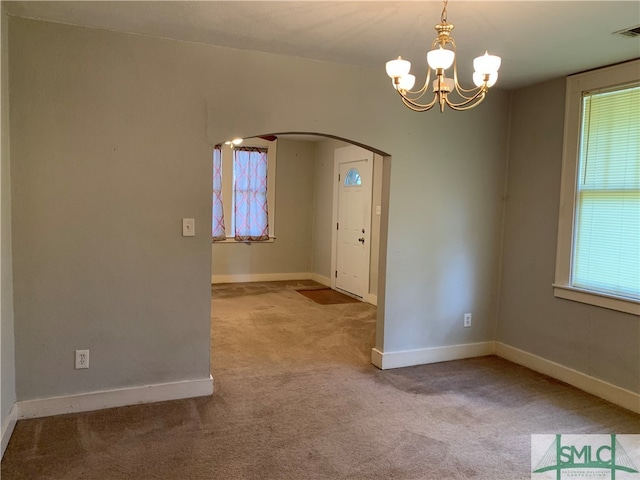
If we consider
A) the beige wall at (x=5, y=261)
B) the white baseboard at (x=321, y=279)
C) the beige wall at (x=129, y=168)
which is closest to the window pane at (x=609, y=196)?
the beige wall at (x=129, y=168)

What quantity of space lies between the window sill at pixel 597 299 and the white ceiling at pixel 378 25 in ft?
5.60

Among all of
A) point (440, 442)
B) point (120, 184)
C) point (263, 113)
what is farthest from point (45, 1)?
point (440, 442)

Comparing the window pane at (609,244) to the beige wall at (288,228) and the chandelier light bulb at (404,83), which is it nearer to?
the chandelier light bulb at (404,83)

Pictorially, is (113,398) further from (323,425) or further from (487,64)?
(487,64)

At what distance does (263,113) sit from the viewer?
10.7ft

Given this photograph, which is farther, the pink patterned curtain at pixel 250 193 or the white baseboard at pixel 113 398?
the pink patterned curtain at pixel 250 193

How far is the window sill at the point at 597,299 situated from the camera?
318 cm

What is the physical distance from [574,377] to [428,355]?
1143mm

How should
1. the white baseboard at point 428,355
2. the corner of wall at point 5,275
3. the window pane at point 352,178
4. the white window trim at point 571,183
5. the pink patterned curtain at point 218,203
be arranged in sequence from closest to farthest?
the corner of wall at point 5,275, the white window trim at point 571,183, the white baseboard at point 428,355, the window pane at point 352,178, the pink patterned curtain at point 218,203

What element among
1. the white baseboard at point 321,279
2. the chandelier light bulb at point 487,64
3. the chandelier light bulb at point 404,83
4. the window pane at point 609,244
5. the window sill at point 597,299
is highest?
the chandelier light bulb at point 487,64

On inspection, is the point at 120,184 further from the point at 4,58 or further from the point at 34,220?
the point at 4,58

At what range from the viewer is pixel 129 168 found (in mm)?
2969

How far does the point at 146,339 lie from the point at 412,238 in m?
2.24

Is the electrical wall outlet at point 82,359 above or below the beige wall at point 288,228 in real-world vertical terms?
below
